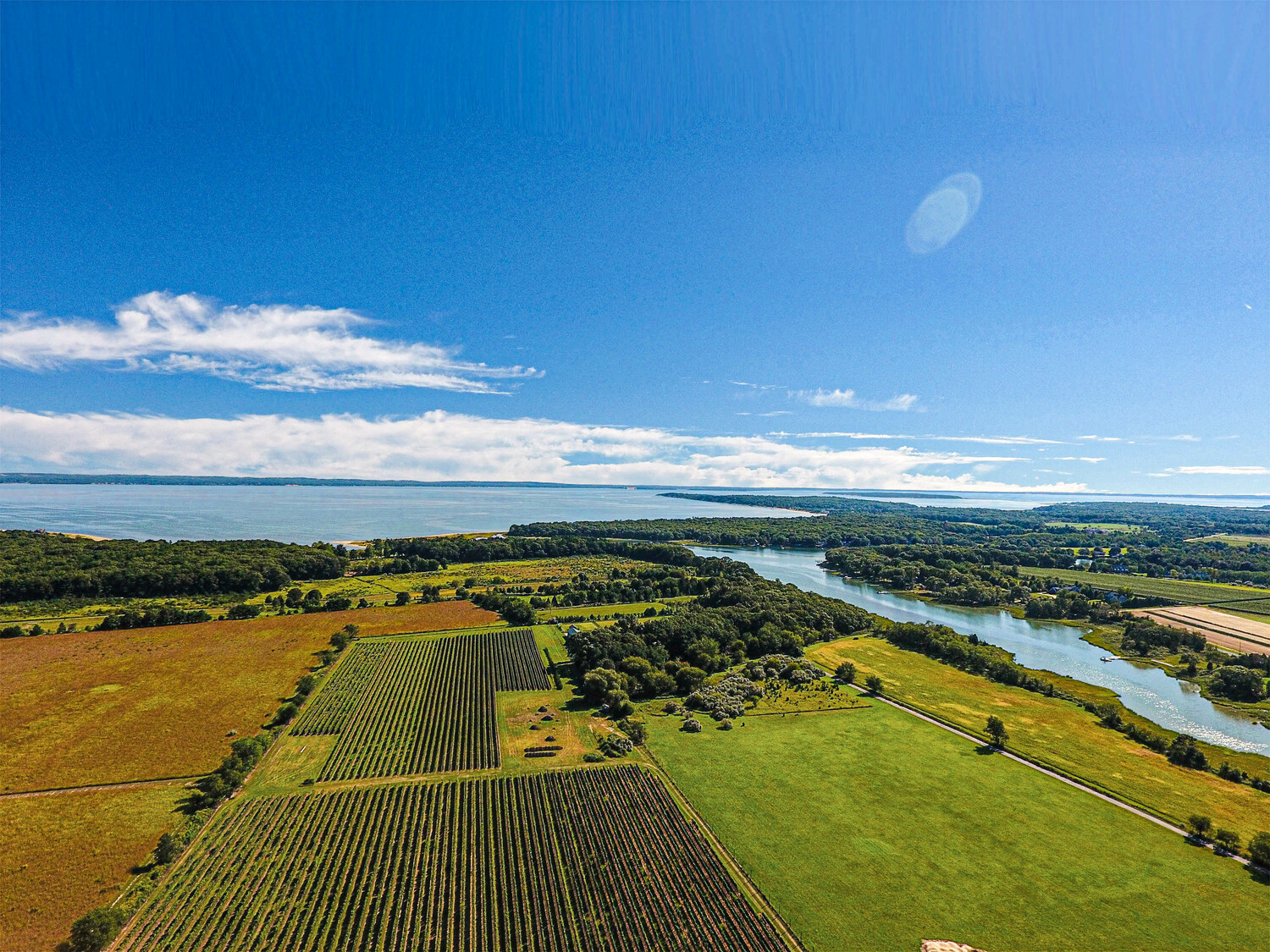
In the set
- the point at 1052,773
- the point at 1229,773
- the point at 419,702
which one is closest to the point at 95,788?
the point at 419,702

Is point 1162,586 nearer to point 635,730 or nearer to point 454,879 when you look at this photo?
point 635,730

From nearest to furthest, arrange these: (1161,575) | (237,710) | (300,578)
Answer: (237,710)
(300,578)
(1161,575)

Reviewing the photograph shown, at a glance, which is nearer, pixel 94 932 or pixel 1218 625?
pixel 94 932

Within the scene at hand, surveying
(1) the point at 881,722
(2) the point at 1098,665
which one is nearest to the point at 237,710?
(1) the point at 881,722

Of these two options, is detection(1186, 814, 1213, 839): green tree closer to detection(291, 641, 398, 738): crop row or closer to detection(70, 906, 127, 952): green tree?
detection(70, 906, 127, 952): green tree

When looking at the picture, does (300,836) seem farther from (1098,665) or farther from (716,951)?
(1098,665)

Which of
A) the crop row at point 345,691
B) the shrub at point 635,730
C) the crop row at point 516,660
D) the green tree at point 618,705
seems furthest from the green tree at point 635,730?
the crop row at point 345,691
